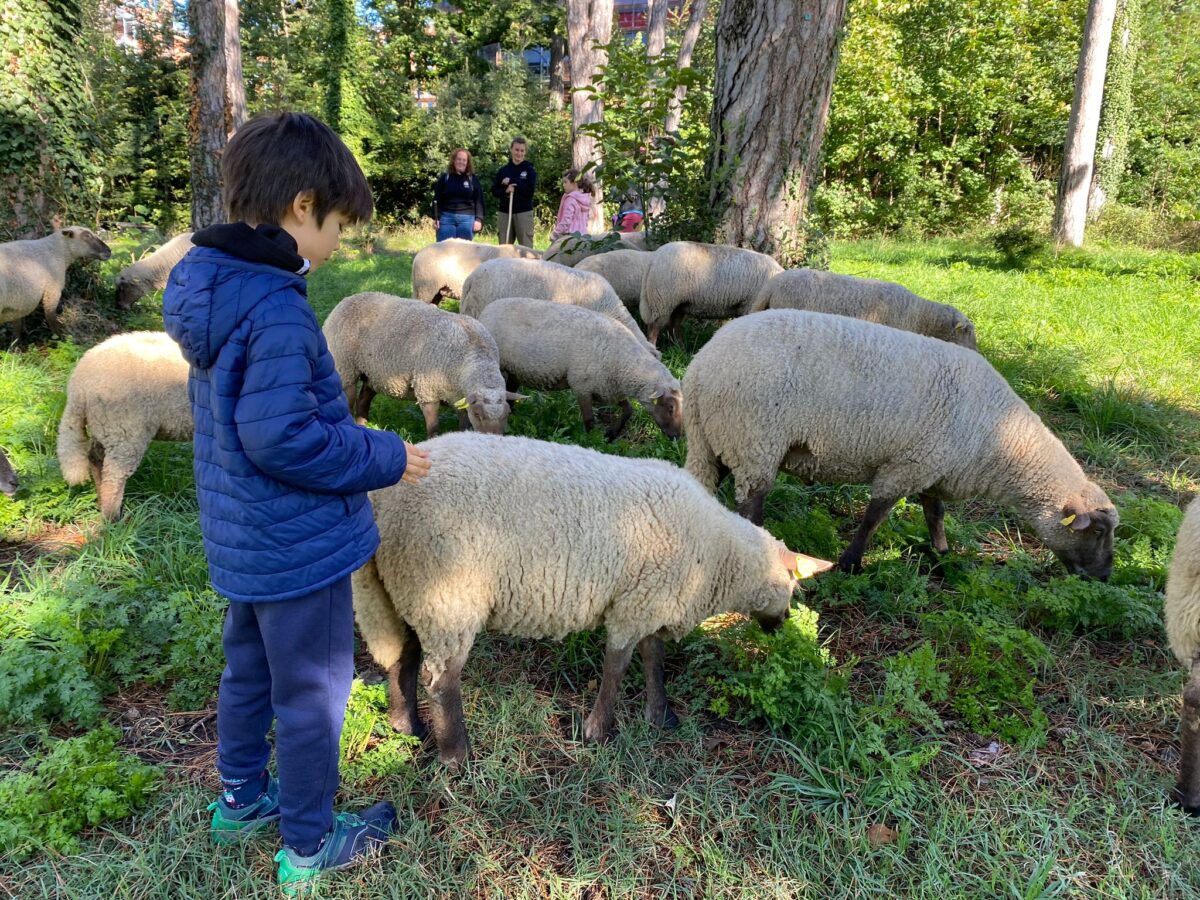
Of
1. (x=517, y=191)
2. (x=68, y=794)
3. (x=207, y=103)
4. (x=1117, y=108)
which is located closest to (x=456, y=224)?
(x=517, y=191)

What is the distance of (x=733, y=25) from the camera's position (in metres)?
7.14

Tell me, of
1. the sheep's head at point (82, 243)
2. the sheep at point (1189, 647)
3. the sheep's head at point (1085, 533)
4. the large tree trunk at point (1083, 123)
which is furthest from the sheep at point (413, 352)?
the large tree trunk at point (1083, 123)

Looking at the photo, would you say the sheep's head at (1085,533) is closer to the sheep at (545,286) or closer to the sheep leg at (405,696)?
the sheep leg at (405,696)

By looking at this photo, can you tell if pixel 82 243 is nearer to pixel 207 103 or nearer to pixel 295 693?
pixel 207 103

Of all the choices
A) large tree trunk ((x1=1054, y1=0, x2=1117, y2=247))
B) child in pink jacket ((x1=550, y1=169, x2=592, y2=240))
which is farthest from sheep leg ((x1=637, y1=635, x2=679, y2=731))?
large tree trunk ((x1=1054, y1=0, x2=1117, y2=247))

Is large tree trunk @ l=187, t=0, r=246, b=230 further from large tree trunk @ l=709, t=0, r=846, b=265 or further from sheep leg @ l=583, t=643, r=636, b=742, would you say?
sheep leg @ l=583, t=643, r=636, b=742

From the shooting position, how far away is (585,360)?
6102mm

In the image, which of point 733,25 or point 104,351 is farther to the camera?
point 733,25

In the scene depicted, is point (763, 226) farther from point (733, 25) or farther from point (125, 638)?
point (125, 638)

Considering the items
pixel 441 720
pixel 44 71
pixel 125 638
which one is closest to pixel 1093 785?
pixel 441 720

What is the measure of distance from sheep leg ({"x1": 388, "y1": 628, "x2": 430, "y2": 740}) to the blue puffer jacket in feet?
3.19

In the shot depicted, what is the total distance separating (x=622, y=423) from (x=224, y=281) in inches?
181

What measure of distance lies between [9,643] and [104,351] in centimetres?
186

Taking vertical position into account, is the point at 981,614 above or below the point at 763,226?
below
